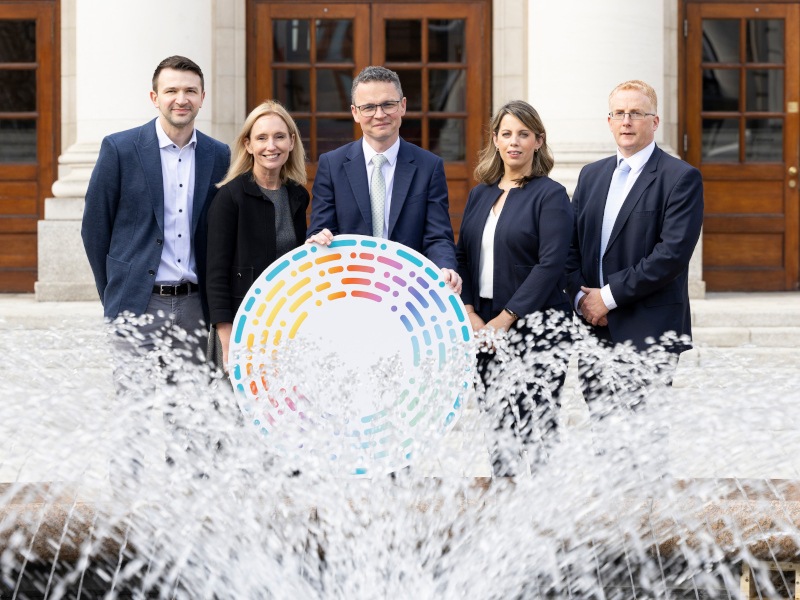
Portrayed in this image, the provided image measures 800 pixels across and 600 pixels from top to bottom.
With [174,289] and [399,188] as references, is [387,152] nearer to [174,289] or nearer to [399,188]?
[399,188]

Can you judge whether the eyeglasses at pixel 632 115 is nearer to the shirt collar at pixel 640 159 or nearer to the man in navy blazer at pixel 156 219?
the shirt collar at pixel 640 159

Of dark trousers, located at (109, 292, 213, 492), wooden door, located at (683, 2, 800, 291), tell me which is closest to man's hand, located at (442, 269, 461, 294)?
dark trousers, located at (109, 292, 213, 492)

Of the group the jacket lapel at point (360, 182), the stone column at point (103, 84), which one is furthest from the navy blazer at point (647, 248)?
the stone column at point (103, 84)

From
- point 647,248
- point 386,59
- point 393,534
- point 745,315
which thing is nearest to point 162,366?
point 393,534

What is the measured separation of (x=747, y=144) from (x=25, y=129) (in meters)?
6.87

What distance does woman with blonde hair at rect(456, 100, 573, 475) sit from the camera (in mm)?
4668

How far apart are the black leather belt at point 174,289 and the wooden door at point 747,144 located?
25.6 ft

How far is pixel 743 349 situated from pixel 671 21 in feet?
12.5

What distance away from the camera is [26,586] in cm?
387

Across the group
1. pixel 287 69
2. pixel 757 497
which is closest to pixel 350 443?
pixel 757 497

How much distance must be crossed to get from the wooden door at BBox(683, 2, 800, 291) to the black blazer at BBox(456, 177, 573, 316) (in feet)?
24.3

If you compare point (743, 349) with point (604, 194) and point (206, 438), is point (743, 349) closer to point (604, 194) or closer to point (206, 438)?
point (604, 194)

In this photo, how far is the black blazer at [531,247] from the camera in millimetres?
4664

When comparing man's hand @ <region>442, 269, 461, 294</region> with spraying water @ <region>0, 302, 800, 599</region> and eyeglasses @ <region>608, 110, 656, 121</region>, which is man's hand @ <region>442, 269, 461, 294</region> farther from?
eyeglasses @ <region>608, 110, 656, 121</region>
